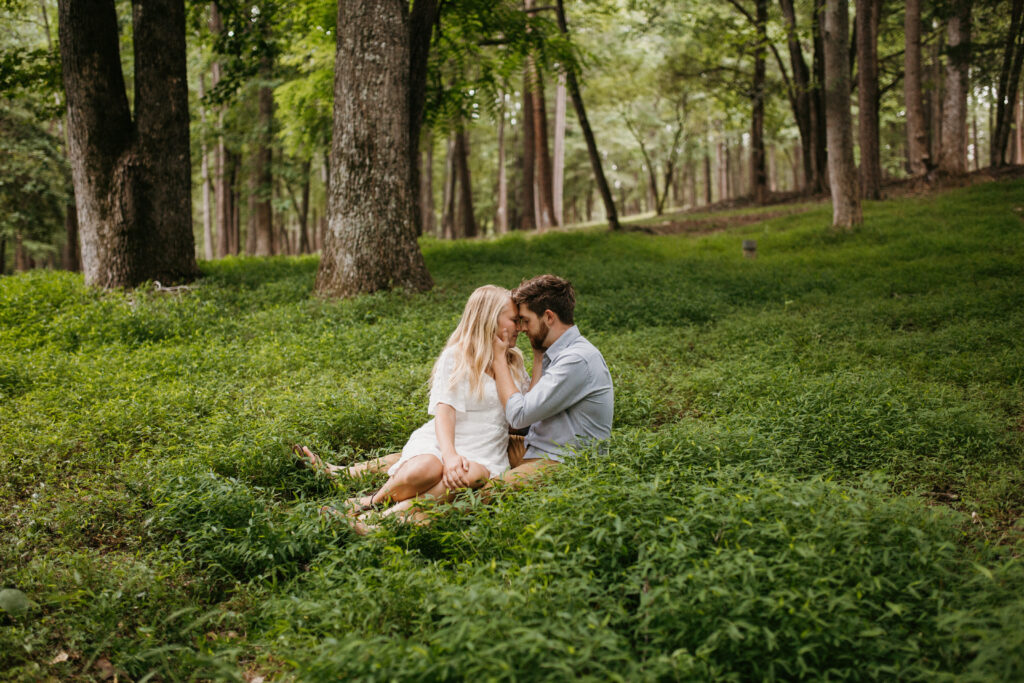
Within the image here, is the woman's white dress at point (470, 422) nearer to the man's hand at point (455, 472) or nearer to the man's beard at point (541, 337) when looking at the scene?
the man's hand at point (455, 472)

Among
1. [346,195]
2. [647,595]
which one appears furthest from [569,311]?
[346,195]

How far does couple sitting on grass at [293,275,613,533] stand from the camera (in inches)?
175

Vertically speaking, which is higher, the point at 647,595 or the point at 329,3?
the point at 329,3

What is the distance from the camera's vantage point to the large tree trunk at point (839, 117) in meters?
15.1

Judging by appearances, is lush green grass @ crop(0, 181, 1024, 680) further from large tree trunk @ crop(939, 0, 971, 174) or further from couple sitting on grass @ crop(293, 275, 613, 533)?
large tree trunk @ crop(939, 0, 971, 174)

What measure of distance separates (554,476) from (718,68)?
2539 cm

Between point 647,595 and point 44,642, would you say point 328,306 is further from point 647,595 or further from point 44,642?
→ point 647,595

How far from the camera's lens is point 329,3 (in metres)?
13.0

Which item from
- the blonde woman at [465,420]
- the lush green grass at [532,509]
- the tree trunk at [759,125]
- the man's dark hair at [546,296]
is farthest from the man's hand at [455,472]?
the tree trunk at [759,125]

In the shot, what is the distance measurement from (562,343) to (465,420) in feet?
2.90

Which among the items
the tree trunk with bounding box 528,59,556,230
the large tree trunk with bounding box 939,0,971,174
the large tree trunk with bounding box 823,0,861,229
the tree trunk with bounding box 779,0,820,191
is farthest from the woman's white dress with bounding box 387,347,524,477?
the tree trunk with bounding box 779,0,820,191

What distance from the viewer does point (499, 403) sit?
476cm

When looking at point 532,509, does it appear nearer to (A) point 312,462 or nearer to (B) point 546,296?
(B) point 546,296

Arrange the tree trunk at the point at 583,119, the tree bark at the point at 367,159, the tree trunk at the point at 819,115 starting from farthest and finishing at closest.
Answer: the tree trunk at the point at 819,115
the tree trunk at the point at 583,119
the tree bark at the point at 367,159
